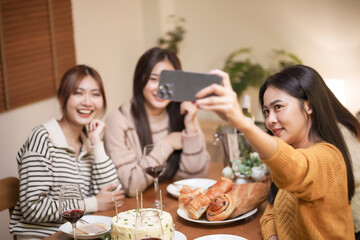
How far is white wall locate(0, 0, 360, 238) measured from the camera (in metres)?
4.15

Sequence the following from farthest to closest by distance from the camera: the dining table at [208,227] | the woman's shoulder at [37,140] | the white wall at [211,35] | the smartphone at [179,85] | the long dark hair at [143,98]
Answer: the white wall at [211,35] → the long dark hair at [143,98] → the woman's shoulder at [37,140] → the dining table at [208,227] → the smartphone at [179,85]

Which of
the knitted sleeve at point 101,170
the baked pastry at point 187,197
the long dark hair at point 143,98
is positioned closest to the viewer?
Result: the baked pastry at point 187,197

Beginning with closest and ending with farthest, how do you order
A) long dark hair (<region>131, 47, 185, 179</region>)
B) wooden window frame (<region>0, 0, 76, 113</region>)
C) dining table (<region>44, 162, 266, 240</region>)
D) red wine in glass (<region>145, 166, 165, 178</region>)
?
1. dining table (<region>44, 162, 266, 240</region>)
2. red wine in glass (<region>145, 166, 165, 178</region>)
3. long dark hair (<region>131, 47, 185, 179</region>)
4. wooden window frame (<region>0, 0, 76, 113</region>)

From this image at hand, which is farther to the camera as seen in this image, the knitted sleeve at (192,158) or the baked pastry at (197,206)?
the knitted sleeve at (192,158)

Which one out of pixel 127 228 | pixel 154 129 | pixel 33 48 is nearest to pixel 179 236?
pixel 127 228

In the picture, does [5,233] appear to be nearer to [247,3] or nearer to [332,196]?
[332,196]

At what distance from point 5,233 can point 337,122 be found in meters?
2.66

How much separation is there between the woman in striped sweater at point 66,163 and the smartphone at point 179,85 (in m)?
1.14

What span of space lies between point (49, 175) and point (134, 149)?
578mm

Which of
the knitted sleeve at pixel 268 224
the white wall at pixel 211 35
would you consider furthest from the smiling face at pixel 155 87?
the white wall at pixel 211 35

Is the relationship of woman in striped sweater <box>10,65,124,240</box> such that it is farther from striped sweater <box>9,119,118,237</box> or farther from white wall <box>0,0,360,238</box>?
white wall <box>0,0,360,238</box>

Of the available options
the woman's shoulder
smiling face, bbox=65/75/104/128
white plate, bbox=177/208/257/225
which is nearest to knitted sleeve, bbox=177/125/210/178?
smiling face, bbox=65/75/104/128

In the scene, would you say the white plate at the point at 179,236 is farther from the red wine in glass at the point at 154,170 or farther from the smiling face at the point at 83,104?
the smiling face at the point at 83,104

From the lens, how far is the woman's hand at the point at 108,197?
2096 mm
